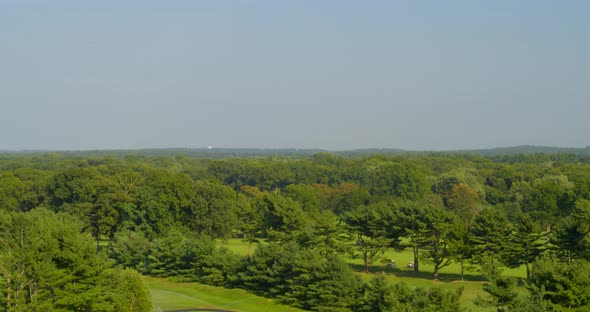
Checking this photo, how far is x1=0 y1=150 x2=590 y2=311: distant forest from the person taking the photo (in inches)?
1109

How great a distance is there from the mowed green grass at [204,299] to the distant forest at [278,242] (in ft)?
3.22

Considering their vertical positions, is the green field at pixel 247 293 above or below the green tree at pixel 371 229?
below

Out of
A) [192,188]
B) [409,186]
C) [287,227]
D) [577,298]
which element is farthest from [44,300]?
[409,186]

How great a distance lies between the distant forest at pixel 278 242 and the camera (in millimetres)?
28156

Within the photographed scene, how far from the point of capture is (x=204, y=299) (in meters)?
40.2

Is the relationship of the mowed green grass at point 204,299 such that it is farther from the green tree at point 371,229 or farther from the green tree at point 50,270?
the green tree at point 371,229

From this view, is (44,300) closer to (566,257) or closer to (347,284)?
(347,284)

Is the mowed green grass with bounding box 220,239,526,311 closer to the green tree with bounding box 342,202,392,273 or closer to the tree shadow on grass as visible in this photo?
the tree shadow on grass

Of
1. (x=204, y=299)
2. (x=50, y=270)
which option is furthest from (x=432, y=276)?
(x=50, y=270)

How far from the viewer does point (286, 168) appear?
127 m

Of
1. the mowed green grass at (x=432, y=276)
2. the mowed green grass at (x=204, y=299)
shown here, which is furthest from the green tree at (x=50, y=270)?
the mowed green grass at (x=432, y=276)

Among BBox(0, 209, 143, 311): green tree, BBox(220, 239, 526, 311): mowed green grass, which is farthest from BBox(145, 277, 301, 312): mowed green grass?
BBox(220, 239, 526, 311): mowed green grass

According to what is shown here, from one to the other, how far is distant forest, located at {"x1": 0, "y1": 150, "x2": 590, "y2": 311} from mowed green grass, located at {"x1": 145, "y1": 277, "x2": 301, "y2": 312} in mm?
983

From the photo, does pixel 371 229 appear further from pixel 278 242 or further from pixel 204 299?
pixel 204 299
